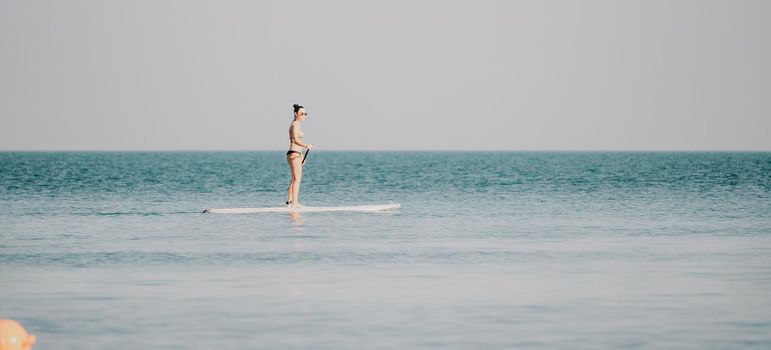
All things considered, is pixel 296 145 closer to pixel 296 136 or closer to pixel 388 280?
pixel 296 136

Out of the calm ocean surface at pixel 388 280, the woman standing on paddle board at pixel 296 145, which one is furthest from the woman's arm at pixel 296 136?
the calm ocean surface at pixel 388 280

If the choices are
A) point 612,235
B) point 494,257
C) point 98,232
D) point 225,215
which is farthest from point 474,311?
point 225,215

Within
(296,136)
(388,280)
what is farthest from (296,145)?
(388,280)

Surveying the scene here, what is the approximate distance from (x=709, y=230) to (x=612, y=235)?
2.60 metres

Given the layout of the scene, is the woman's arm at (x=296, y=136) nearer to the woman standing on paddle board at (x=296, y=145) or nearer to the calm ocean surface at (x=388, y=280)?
the woman standing on paddle board at (x=296, y=145)

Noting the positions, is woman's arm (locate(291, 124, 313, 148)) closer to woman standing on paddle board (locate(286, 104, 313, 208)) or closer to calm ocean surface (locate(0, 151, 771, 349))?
woman standing on paddle board (locate(286, 104, 313, 208))

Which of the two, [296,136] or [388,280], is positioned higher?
[296,136]

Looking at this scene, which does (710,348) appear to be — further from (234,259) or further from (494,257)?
(234,259)

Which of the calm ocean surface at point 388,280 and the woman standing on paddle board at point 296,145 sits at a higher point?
the woman standing on paddle board at point 296,145

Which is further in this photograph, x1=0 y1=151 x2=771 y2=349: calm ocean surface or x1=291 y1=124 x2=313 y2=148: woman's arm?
x1=291 y1=124 x2=313 y2=148: woman's arm

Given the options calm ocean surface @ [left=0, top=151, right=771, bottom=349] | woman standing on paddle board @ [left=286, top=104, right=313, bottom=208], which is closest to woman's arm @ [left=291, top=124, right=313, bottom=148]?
woman standing on paddle board @ [left=286, top=104, right=313, bottom=208]

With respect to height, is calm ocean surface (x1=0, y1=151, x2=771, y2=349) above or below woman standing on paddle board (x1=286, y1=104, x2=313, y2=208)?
below

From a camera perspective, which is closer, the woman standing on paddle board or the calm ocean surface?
the calm ocean surface

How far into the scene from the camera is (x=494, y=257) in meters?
18.2
